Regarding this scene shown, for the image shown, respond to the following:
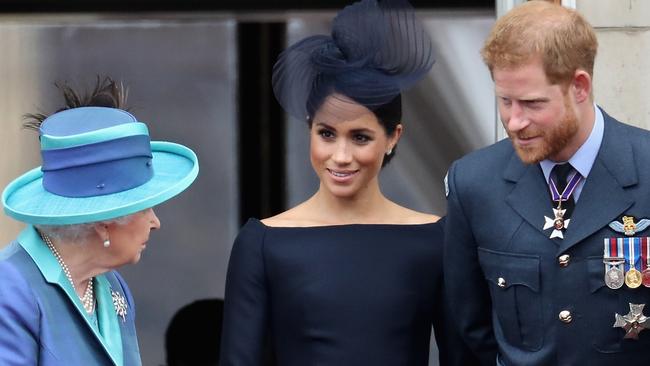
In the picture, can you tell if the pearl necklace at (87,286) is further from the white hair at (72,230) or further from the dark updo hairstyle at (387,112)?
the dark updo hairstyle at (387,112)

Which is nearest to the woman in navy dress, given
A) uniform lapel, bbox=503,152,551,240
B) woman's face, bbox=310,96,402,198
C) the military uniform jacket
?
woman's face, bbox=310,96,402,198

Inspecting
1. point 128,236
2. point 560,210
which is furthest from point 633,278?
point 128,236

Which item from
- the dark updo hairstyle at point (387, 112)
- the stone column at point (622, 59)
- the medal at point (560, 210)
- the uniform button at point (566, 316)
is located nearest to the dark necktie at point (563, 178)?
the medal at point (560, 210)

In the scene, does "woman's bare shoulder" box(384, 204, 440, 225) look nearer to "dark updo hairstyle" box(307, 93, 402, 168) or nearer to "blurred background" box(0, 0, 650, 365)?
"dark updo hairstyle" box(307, 93, 402, 168)

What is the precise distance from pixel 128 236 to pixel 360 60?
973 mm

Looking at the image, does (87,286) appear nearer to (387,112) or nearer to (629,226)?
(387,112)

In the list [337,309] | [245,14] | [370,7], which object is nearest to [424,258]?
[337,309]

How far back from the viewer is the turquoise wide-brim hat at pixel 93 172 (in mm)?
3328

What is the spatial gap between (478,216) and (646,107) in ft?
3.64

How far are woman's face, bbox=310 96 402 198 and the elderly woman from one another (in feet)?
2.01

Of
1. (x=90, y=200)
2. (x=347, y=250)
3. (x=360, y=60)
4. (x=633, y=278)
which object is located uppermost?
(x=360, y=60)

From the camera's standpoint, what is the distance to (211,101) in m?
5.74

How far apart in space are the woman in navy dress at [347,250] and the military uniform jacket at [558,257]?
42 cm

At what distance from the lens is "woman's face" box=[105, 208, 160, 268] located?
11.0 feet
